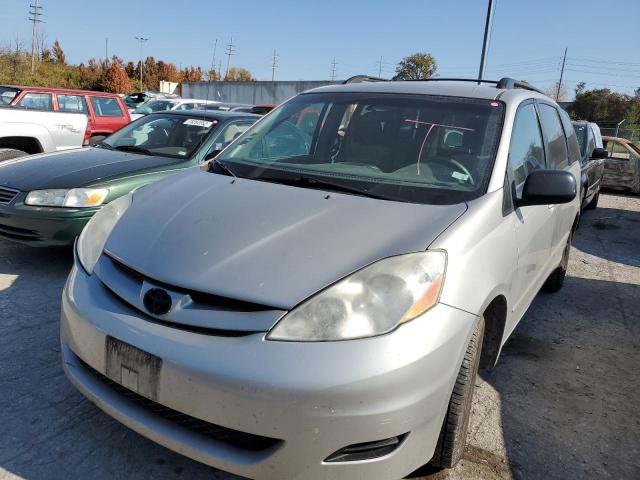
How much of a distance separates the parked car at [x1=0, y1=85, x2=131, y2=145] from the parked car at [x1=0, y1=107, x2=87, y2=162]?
1.53 feet

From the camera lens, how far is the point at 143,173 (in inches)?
180

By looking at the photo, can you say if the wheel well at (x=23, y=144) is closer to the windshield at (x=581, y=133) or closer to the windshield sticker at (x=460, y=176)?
the windshield sticker at (x=460, y=176)

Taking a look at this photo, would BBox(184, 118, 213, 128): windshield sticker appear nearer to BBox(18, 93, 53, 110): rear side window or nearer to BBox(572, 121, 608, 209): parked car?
BBox(18, 93, 53, 110): rear side window

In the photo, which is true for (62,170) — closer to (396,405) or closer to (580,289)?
(396,405)

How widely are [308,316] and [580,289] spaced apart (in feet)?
13.6

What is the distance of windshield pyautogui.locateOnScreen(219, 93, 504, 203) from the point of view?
8.25 feet

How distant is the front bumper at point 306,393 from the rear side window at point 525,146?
3.90 ft

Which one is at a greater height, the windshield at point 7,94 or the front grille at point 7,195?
Result: the windshield at point 7,94

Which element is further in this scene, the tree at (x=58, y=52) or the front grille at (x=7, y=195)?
the tree at (x=58, y=52)

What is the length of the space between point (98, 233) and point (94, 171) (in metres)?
2.31

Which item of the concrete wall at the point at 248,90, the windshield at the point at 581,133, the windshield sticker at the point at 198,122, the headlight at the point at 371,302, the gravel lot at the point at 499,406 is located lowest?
the gravel lot at the point at 499,406

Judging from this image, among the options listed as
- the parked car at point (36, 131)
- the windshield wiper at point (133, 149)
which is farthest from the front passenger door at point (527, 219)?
the parked car at point (36, 131)

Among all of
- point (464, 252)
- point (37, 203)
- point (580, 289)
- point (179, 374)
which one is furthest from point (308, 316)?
point (580, 289)

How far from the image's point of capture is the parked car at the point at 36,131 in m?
7.11
